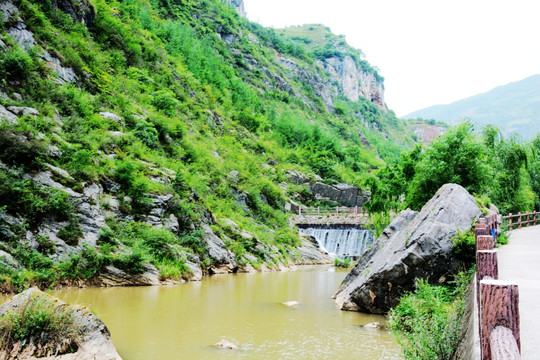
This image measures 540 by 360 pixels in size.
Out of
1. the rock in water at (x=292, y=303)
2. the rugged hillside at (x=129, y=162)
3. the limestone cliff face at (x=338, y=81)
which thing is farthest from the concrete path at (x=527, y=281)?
the limestone cliff face at (x=338, y=81)

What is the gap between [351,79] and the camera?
395 ft

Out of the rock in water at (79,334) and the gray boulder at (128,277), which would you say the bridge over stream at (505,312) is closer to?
the rock in water at (79,334)

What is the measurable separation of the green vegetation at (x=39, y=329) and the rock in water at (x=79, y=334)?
4 centimetres

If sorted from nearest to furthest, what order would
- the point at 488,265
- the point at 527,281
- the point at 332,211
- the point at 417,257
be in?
the point at 488,265 < the point at 527,281 < the point at 417,257 < the point at 332,211

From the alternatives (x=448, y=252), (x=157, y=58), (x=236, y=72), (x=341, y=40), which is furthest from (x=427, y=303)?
(x=341, y=40)

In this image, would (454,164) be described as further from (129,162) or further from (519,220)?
(129,162)

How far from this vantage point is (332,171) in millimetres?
54000

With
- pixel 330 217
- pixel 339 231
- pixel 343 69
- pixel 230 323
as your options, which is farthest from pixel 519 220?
pixel 343 69

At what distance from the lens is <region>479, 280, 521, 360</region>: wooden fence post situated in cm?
275

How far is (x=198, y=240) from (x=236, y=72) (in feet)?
156

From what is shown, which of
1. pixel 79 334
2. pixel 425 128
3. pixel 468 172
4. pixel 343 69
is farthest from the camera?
pixel 425 128

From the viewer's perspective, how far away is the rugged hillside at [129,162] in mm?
15500

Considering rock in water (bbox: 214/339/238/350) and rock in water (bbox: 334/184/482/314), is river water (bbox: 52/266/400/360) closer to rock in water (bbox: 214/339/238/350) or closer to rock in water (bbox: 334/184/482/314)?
rock in water (bbox: 214/339/238/350)

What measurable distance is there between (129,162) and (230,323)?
459 inches
